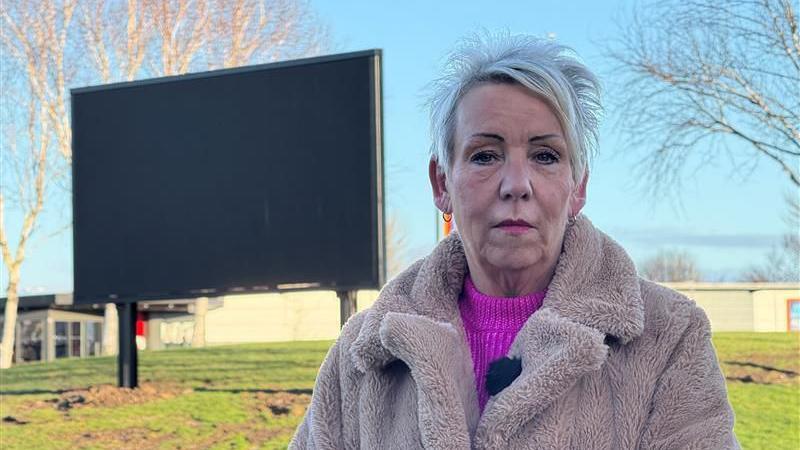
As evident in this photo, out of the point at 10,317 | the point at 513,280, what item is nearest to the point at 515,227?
the point at 513,280

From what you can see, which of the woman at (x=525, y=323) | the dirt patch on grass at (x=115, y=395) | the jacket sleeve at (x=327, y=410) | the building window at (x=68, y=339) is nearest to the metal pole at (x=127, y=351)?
the dirt patch on grass at (x=115, y=395)

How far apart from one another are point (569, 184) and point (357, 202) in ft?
22.5

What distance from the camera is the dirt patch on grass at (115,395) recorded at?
9805 mm

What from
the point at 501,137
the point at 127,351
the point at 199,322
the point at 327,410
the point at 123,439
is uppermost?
the point at 501,137

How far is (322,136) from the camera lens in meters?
8.84

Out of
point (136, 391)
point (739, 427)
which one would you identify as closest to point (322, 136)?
point (136, 391)

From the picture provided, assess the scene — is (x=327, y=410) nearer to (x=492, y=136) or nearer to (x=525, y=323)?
(x=525, y=323)

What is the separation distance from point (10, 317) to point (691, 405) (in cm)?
1825

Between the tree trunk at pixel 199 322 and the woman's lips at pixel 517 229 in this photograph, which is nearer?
the woman's lips at pixel 517 229

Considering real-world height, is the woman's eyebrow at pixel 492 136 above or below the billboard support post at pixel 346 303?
above

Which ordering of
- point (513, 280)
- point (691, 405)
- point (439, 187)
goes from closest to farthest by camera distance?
1. point (691, 405)
2. point (513, 280)
3. point (439, 187)

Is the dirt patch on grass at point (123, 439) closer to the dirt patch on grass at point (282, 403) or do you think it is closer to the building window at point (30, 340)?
the dirt patch on grass at point (282, 403)

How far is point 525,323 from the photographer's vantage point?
6.00 feet

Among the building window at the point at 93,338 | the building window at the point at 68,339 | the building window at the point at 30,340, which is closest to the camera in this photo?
the building window at the point at 30,340
